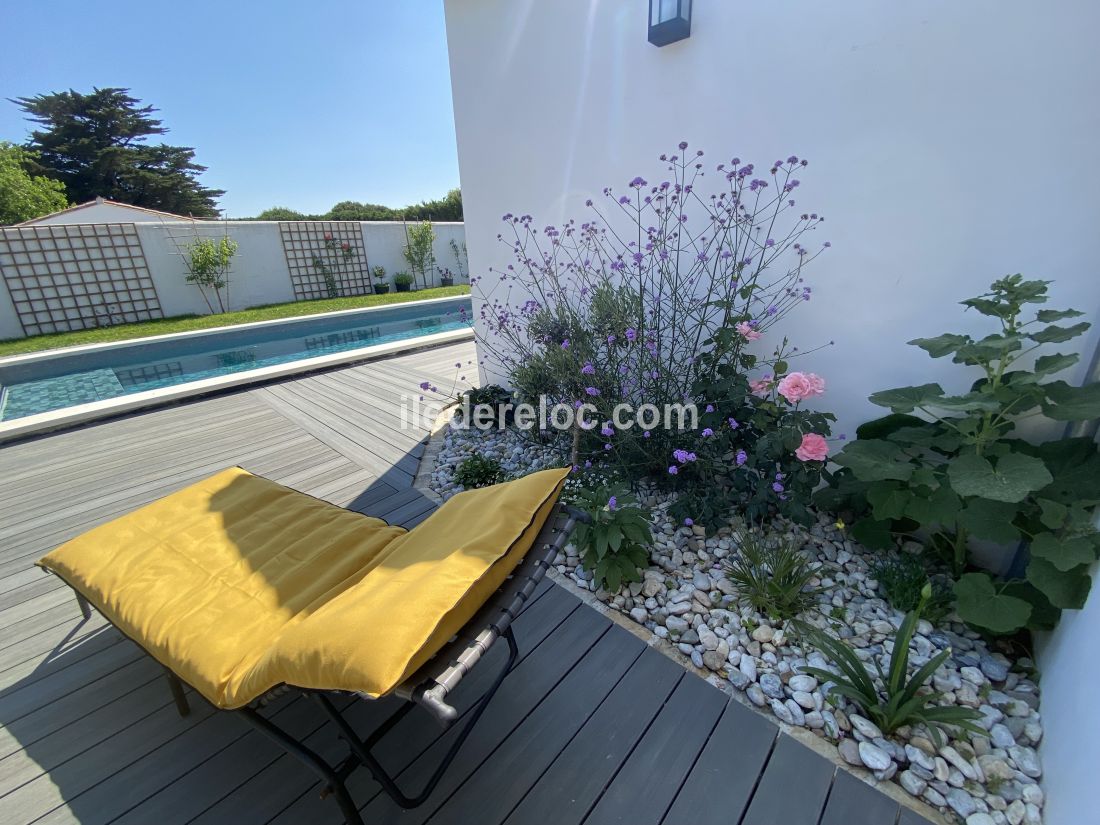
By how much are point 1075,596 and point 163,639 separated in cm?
263

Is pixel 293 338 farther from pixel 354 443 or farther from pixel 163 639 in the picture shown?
pixel 163 639

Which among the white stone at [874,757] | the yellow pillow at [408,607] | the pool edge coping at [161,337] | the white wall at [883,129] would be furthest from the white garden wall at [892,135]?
the pool edge coping at [161,337]

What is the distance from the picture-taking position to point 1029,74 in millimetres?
1650

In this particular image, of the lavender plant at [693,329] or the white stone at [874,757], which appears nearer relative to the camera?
the white stone at [874,757]

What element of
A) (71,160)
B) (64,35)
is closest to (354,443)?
Result: (64,35)

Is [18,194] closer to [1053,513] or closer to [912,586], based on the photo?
[912,586]

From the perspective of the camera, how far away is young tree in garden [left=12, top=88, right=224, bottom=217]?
2003 cm

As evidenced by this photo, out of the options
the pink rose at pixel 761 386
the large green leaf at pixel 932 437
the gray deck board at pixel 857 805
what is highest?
the pink rose at pixel 761 386

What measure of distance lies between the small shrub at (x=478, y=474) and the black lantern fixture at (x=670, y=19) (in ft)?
8.41

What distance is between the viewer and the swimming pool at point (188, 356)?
617cm

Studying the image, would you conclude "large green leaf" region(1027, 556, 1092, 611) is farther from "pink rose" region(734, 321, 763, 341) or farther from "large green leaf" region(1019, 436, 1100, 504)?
"pink rose" region(734, 321, 763, 341)

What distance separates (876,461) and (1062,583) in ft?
1.83

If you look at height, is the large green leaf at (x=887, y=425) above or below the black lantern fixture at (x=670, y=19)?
below

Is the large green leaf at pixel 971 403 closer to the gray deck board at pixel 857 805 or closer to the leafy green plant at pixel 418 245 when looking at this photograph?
the gray deck board at pixel 857 805
